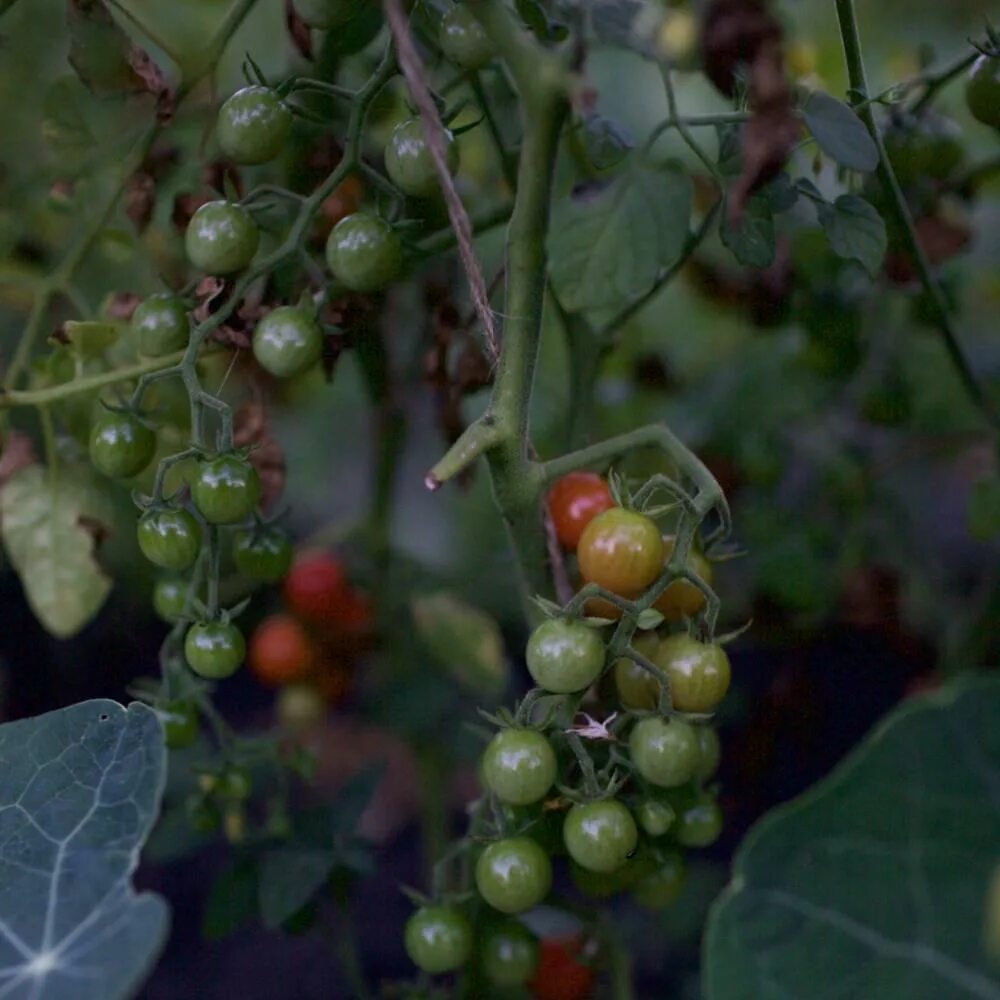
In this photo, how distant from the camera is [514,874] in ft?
2.21

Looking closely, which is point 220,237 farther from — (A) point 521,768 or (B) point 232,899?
(B) point 232,899

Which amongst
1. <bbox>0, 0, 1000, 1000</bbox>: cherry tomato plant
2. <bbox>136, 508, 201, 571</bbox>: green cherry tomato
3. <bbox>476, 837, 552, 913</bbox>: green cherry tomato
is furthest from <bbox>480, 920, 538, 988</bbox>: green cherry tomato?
<bbox>136, 508, 201, 571</bbox>: green cherry tomato

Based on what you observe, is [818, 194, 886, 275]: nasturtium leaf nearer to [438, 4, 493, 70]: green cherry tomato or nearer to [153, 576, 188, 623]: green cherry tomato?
[438, 4, 493, 70]: green cherry tomato

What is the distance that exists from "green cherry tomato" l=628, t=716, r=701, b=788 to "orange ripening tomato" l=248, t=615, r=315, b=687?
2.21ft

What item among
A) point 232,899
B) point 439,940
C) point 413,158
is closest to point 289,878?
point 232,899

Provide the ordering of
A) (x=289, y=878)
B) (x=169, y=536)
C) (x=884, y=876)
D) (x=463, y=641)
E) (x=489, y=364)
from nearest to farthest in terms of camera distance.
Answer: (x=884, y=876), (x=169, y=536), (x=489, y=364), (x=289, y=878), (x=463, y=641)

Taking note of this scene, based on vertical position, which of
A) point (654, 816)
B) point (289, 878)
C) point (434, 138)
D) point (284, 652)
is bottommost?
point (284, 652)

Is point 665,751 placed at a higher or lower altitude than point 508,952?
higher

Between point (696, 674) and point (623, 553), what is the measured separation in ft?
0.27

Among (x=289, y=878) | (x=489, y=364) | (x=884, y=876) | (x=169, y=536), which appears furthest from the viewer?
(x=289, y=878)

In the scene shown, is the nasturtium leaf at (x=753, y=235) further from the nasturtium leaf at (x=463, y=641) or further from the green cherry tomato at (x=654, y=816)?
Result: the nasturtium leaf at (x=463, y=641)

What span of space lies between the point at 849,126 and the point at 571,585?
1.04 feet

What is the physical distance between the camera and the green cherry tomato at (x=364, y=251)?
27.9 inches

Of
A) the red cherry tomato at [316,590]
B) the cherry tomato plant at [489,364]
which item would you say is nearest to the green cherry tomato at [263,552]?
the cherry tomato plant at [489,364]
